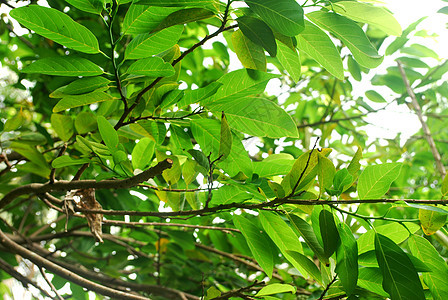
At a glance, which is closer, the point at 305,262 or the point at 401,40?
the point at 305,262

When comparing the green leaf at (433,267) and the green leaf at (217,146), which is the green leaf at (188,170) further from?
the green leaf at (433,267)

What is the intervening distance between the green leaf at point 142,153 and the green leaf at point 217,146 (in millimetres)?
79

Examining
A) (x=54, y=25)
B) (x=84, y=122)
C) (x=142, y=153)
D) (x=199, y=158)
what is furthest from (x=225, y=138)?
(x=84, y=122)

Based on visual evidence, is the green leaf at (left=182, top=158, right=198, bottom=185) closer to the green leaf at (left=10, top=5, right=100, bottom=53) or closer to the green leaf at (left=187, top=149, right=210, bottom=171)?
the green leaf at (left=187, top=149, right=210, bottom=171)

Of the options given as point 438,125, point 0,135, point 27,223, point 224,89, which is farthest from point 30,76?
point 438,125

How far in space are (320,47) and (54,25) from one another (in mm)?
375

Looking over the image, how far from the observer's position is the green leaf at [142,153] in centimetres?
57

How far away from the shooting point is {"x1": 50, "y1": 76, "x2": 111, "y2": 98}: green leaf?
52cm

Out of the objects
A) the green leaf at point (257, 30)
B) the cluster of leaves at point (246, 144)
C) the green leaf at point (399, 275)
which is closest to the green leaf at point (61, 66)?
the cluster of leaves at point (246, 144)

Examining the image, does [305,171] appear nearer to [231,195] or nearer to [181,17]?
→ [231,195]

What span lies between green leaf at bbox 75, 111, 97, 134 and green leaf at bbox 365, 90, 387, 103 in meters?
0.90

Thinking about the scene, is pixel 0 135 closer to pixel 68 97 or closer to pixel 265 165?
pixel 68 97

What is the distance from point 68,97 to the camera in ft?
1.79

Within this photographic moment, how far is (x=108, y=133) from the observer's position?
522 mm
